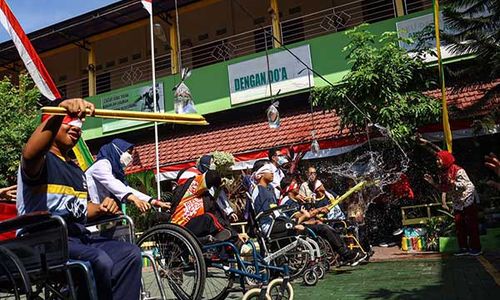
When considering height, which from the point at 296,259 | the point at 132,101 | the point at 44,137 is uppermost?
the point at 132,101

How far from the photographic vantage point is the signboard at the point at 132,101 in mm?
14031

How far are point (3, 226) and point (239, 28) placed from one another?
13380 millimetres

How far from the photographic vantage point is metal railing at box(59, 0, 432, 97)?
12.8 m

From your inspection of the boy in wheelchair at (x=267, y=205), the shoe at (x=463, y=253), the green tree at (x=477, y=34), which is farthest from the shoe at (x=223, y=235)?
the green tree at (x=477, y=34)

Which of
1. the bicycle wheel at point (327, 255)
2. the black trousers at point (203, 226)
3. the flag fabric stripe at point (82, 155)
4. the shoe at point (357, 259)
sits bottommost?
the shoe at point (357, 259)

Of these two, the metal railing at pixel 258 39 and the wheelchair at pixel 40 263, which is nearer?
the wheelchair at pixel 40 263

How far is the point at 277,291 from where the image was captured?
14.3 feet

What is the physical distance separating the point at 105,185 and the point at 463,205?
585cm

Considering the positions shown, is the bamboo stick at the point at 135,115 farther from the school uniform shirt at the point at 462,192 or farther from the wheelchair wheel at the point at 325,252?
the school uniform shirt at the point at 462,192

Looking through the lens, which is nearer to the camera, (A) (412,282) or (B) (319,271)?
(A) (412,282)

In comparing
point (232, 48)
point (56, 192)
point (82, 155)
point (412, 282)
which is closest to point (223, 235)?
point (56, 192)

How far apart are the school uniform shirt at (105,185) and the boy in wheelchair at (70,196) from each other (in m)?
1.09

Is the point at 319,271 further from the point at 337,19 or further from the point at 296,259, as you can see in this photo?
the point at 337,19

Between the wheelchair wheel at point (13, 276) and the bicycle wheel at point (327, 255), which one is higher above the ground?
the wheelchair wheel at point (13, 276)
